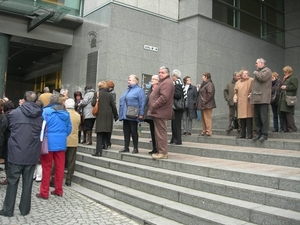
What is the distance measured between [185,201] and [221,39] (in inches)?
491

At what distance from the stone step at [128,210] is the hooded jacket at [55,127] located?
1.14 m

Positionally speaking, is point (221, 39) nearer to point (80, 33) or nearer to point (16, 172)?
point (80, 33)

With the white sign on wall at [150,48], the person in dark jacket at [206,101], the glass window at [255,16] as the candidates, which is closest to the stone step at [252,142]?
the person in dark jacket at [206,101]

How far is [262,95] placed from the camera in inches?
261

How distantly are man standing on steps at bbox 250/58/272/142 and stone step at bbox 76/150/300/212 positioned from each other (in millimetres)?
2353

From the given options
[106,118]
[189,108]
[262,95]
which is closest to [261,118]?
[262,95]

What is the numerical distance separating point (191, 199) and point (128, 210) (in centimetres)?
111

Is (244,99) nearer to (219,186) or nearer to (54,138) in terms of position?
(219,186)

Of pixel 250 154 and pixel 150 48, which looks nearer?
pixel 250 154

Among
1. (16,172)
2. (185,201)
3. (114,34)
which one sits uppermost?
(114,34)

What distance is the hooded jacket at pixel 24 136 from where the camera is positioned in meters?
4.79

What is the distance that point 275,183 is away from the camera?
438cm

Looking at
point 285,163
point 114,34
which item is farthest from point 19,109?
point 114,34

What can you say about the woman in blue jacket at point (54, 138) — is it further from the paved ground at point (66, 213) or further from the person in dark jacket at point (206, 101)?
the person in dark jacket at point (206, 101)
